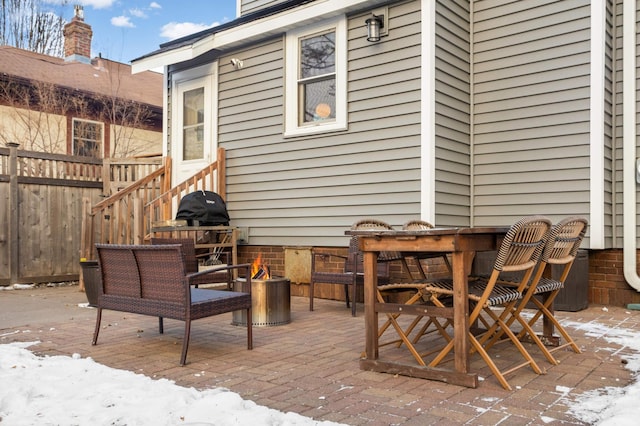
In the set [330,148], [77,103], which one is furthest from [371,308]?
[77,103]

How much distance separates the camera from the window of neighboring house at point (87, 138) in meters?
14.3

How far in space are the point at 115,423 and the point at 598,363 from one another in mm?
2952

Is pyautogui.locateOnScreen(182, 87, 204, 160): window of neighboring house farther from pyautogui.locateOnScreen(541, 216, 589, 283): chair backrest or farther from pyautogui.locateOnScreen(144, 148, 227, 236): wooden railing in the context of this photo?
pyautogui.locateOnScreen(541, 216, 589, 283): chair backrest

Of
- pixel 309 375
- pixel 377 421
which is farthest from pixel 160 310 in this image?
pixel 377 421

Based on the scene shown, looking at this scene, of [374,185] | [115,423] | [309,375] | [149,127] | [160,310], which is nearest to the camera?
[115,423]

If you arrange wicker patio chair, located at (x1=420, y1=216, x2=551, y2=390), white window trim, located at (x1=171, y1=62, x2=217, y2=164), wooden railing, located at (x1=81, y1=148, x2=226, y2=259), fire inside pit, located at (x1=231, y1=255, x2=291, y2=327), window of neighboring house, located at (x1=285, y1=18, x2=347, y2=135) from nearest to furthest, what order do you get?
wicker patio chair, located at (x1=420, y1=216, x2=551, y2=390) < fire inside pit, located at (x1=231, y1=255, x2=291, y2=327) < window of neighboring house, located at (x1=285, y1=18, x2=347, y2=135) < wooden railing, located at (x1=81, y1=148, x2=226, y2=259) < white window trim, located at (x1=171, y1=62, x2=217, y2=164)

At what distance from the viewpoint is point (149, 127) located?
15844mm

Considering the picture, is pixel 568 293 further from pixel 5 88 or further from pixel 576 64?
pixel 5 88

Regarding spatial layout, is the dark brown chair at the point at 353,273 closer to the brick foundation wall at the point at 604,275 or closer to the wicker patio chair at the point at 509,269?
the brick foundation wall at the point at 604,275

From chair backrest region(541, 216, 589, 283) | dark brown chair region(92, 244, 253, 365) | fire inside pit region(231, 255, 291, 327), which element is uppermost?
chair backrest region(541, 216, 589, 283)

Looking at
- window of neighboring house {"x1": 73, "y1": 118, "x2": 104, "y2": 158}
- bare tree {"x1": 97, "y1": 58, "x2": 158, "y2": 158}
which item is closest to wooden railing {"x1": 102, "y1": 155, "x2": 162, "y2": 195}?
window of neighboring house {"x1": 73, "y1": 118, "x2": 104, "y2": 158}

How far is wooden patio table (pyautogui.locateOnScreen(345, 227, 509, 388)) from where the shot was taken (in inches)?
125

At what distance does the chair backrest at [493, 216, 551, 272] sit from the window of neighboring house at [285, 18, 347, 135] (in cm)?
389

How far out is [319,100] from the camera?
7367 mm
